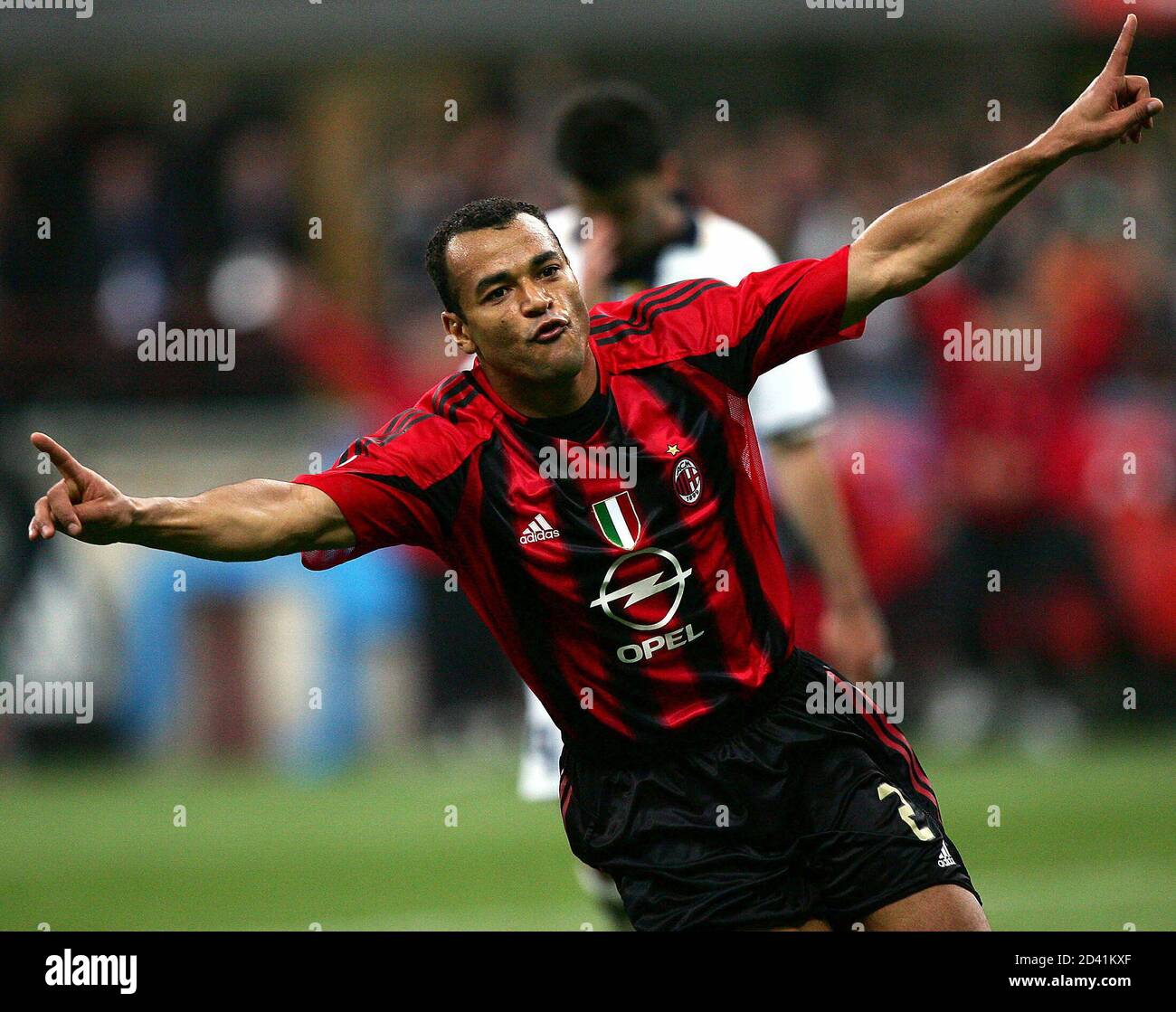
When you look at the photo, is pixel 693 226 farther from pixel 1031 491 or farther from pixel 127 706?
pixel 127 706

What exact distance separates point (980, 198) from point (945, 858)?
1.60 m

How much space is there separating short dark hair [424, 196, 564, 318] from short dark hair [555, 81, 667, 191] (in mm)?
1831

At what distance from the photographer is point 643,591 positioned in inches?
180

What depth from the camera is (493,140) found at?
1512 cm

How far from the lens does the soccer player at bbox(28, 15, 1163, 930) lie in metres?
4.50

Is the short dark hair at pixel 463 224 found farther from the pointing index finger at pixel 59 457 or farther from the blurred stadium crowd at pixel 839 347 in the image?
the blurred stadium crowd at pixel 839 347

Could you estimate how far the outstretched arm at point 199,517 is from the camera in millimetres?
4125

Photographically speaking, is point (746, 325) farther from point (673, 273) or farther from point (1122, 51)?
point (673, 273)

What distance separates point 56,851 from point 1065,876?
5056 millimetres

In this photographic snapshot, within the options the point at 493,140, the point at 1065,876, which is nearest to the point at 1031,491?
the point at 1065,876
